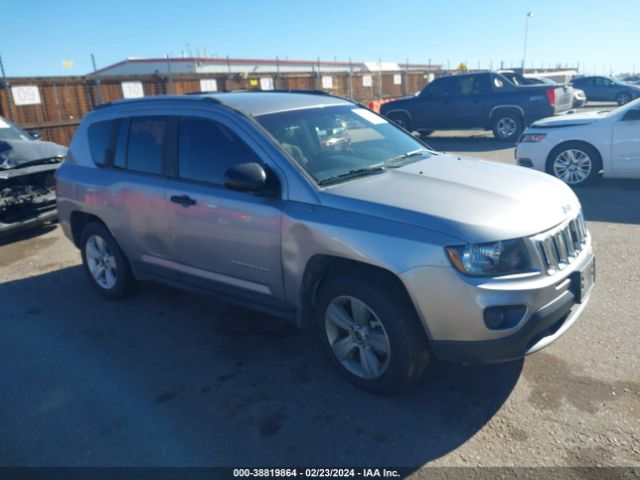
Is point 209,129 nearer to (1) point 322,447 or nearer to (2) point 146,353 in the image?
(2) point 146,353

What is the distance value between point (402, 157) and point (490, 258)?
1582mm

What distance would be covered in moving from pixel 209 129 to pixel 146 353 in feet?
5.88

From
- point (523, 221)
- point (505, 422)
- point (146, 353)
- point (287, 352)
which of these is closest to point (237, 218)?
point (287, 352)

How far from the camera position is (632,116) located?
796 centimetres

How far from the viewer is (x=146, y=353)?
13.4 ft

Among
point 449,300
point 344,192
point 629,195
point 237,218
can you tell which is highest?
point 344,192

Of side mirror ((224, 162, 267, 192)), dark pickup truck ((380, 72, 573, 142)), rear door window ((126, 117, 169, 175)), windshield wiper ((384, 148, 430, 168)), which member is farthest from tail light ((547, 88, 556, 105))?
side mirror ((224, 162, 267, 192))

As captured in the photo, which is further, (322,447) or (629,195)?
(629,195)

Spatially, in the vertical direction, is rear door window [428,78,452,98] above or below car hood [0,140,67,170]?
above

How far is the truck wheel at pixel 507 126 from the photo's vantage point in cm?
1427

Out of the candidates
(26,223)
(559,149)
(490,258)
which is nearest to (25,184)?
(26,223)

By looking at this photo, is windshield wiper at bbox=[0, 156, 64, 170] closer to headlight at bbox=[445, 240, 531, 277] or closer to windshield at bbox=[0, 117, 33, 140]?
windshield at bbox=[0, 117, 33, 140]

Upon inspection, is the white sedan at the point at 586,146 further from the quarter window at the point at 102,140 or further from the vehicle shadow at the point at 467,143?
the quarter window at the point at 102,140

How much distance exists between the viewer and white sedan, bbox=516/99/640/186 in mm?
7988
